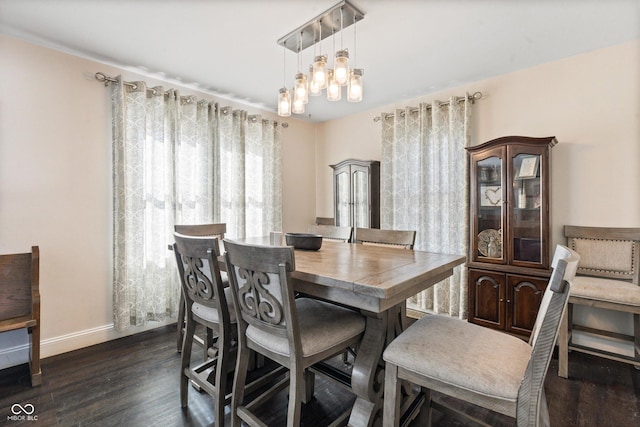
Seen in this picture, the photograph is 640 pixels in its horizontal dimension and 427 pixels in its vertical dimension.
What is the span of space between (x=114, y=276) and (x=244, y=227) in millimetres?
1340

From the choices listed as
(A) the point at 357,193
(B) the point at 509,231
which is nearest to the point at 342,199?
(A) the point at 357,193

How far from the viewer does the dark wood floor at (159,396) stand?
1676 millimetres

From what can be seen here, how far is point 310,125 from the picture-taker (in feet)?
15.0

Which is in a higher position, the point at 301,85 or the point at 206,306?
the point at 301,85

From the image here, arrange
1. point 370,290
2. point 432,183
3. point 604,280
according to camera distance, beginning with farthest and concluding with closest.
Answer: point 432,183 → point 604,280 → point 370,290

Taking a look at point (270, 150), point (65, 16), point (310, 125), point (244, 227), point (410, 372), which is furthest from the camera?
point (310, 125)

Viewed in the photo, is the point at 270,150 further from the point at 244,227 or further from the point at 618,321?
the point at 618,321

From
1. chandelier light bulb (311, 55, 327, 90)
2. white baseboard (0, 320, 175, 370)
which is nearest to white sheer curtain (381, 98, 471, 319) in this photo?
chandelier light bulb (311, 55, 327, 90)

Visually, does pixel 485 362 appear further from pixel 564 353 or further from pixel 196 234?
pixel 196 234

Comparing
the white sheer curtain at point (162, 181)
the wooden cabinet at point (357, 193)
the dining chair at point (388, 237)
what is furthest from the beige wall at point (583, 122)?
the white sheer curtain at point (162, 181)

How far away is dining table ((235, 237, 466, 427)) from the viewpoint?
45.1 inches

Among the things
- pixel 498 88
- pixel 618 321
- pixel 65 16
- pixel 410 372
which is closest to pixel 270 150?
pixel 65 16

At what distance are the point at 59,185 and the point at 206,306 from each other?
1873 mm

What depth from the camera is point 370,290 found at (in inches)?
42.4
